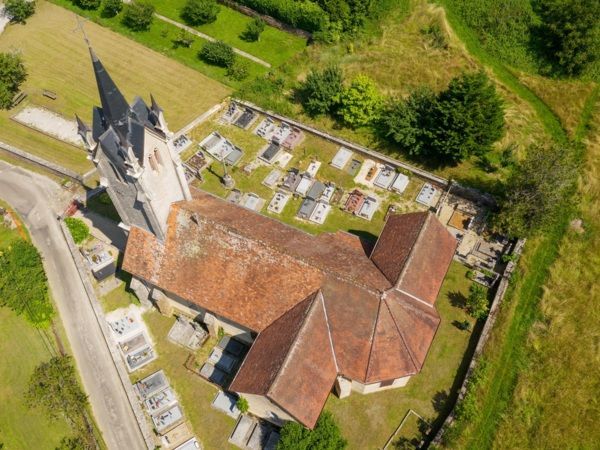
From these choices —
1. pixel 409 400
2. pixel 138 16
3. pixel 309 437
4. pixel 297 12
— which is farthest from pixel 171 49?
pixel 309 437

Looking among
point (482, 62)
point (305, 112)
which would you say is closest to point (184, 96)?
point (305, 112)

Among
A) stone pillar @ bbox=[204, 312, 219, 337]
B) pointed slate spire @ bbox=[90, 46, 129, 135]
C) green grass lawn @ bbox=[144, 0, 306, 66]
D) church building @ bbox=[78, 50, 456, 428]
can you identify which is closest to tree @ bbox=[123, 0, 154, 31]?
green grass lawn @ bbox=[144, 0, 306, 66]

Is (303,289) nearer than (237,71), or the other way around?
(303,289)

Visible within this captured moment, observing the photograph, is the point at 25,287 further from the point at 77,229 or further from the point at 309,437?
the point at 309,437

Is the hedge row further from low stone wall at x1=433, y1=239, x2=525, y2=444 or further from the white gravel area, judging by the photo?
low stone wall at x1=433, y1=239, x2=525, y2=444

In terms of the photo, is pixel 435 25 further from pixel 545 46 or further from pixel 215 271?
pixel 215 271
